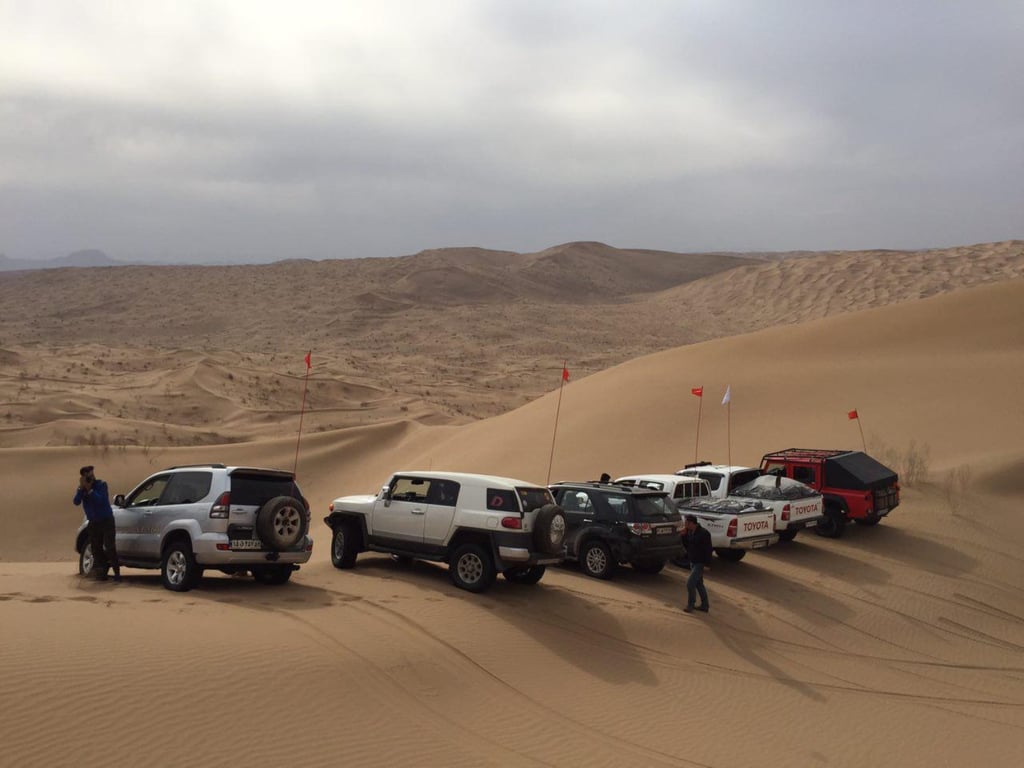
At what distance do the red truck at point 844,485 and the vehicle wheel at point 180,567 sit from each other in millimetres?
11856

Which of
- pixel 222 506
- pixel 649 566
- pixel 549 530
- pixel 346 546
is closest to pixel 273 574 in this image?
pixel 222 506

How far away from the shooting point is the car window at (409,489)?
13.3 meters

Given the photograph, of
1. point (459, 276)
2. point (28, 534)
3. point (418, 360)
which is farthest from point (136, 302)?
point (28, 534)

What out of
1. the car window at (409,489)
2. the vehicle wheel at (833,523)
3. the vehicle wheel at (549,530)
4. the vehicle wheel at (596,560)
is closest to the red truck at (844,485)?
the vehicle wheel at (833,523)

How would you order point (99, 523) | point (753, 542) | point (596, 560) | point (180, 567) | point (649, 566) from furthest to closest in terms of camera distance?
point (753, 542) < point (649, 566) < point (596, 560) < point (99, 523) < point (180, 567)

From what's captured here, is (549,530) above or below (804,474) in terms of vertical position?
below

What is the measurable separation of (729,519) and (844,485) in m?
4.98

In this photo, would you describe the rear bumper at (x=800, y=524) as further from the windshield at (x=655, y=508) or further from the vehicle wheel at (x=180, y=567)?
the vehicle wheel at (x=180, y=567)

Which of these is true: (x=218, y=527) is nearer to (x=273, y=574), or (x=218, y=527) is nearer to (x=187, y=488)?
(x=187, y=488)

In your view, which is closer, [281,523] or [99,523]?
[281,523]

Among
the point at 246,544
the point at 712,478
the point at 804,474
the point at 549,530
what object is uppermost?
the point at 804,474

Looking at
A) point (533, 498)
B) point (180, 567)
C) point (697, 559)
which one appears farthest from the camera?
point (697, 559)

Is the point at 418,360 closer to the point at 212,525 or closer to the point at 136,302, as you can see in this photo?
the point at 136,302

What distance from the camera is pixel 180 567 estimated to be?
11586mm
